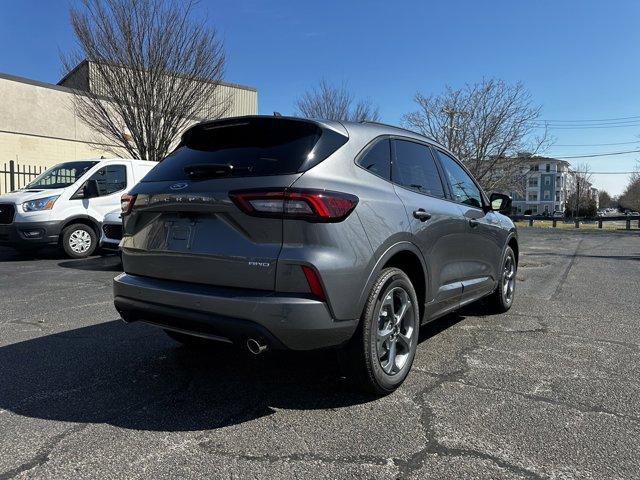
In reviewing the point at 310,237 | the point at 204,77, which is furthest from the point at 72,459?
the point at 204,77

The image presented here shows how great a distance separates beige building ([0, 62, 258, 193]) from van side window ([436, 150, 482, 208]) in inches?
A: 577

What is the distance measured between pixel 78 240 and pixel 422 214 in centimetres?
903

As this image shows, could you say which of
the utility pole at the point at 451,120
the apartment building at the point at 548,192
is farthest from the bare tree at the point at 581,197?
the utility pole at the point at 451,120

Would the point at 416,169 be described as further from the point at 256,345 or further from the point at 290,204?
the point at 256,345

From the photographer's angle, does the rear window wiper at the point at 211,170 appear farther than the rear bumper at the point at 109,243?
No

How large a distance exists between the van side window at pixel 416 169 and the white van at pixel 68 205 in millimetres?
8383

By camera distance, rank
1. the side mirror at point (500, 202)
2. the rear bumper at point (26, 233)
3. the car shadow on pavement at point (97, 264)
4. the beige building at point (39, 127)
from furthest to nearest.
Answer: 1. the beige building at point (39, 127)
2. the rear bumper at point (26, 233)
3. the car shadow on pavement at point (97, 264)
4. the side mirror at point (500, 202)

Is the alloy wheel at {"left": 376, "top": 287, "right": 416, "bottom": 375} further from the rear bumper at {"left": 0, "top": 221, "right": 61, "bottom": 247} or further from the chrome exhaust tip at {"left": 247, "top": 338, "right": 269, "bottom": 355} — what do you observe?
the rear bumper at {"left": 0, "top": 221, "right": 61, "bottom": 247}

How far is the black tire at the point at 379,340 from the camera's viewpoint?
316cm

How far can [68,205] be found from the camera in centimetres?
1042

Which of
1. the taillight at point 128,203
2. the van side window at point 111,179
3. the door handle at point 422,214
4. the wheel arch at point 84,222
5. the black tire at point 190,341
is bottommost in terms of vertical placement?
the black tire at point 190,341

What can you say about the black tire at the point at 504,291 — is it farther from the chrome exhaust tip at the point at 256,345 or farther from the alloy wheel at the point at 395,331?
the chrome exhaust tip at the point at 256,345

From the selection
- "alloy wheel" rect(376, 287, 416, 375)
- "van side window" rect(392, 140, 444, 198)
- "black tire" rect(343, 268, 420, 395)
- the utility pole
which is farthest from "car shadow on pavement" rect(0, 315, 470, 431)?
the utility pole

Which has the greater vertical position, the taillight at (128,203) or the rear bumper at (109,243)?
the taillight at (128,203)
